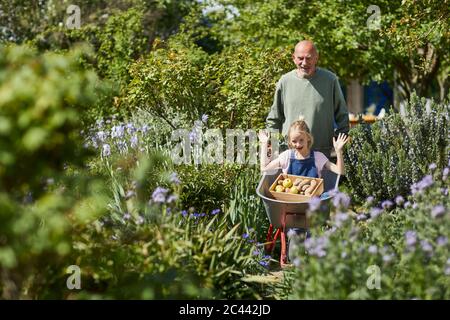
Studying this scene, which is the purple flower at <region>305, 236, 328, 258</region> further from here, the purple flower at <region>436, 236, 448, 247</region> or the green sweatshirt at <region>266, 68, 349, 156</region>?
the green sweatshirt at <region>266, 68, 349, 156</region>

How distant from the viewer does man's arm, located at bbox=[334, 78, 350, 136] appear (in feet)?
18.0

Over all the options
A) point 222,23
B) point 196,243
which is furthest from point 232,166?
point 222,23

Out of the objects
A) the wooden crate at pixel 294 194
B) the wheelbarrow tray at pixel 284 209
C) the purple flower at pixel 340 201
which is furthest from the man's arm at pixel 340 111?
the purple flower at pixel 340 201

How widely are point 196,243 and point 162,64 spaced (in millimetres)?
3470

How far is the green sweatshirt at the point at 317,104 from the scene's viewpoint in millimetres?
5434

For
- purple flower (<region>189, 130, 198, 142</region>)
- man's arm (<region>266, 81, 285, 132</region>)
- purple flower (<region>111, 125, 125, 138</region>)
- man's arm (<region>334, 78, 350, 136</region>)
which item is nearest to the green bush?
man's arm (<region>334, 78, 350, 136</region>)

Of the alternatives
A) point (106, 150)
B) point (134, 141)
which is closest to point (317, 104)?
point (134, 141)

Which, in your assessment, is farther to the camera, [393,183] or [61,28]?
[61,28]

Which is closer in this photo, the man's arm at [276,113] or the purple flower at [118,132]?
the man's arm at [276,113]

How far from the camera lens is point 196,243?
3.99 metres

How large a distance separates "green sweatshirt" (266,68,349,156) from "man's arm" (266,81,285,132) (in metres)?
0.05

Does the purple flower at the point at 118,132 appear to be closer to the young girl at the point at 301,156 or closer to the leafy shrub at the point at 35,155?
the young girl at the point at 301,156
